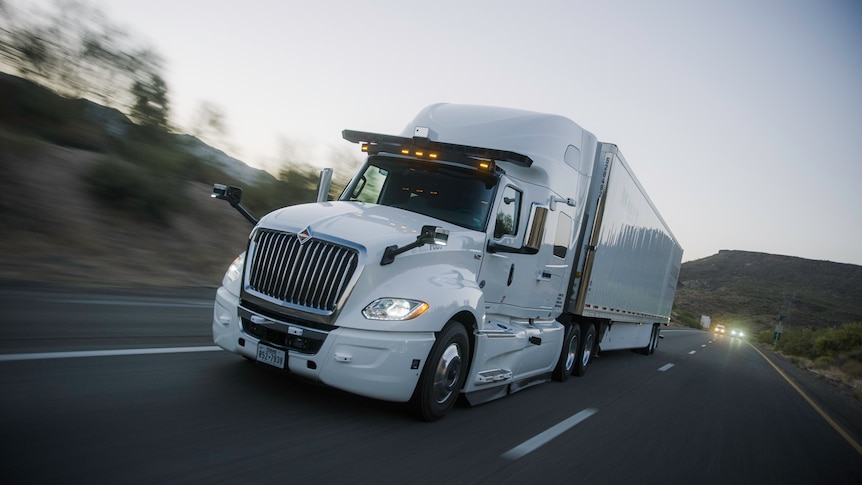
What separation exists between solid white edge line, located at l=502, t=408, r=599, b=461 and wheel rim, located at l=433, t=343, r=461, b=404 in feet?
2.61

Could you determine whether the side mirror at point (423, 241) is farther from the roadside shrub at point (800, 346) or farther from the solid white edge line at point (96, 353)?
the roadside shrub at point (800, 346)

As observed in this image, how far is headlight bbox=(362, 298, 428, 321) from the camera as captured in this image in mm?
5066

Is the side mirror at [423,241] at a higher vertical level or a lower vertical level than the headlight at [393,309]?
higher

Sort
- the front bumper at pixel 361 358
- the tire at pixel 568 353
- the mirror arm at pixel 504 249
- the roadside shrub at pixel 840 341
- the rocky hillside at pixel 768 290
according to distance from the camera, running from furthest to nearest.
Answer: the rocky hillside at pixel 768 290 < the roadside shrub at pixel 840 341 < the tire at pixel 568 353 < the mirror arm at pixel 504 249 < the front bumper at pixel 361 358

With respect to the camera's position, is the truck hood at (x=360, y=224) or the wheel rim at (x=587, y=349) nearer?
the truck hood at (x=360, y=224)

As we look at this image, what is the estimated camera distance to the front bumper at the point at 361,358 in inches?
196

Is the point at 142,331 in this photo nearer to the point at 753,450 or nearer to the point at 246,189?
the point at 753,450

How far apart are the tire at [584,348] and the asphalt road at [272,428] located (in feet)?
3.64

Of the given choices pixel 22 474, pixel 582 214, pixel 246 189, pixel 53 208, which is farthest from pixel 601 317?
pixel 246 189

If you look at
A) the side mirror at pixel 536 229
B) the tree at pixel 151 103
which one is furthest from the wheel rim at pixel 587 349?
the tree at pixel 151 103

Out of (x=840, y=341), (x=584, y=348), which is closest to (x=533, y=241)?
(x=584, y=348)

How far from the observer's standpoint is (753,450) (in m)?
6.86

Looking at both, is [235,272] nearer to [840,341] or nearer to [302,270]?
[302,270]

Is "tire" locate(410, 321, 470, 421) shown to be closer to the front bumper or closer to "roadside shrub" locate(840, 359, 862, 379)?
the front bumper
